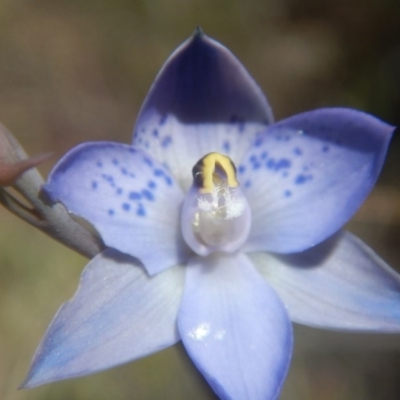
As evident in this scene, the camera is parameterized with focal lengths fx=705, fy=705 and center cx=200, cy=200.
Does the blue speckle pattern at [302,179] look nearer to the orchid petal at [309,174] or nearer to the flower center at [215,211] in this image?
the orchid petal at [309,174]

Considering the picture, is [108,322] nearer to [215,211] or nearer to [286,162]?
[215,211]

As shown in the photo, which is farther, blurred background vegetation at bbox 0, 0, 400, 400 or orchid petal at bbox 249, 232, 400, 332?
blurred background vegetation at bbox 0, 0, 400, 400

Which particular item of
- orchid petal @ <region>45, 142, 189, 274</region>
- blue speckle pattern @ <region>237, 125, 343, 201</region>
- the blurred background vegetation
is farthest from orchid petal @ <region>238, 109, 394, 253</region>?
the blurred background vegetation

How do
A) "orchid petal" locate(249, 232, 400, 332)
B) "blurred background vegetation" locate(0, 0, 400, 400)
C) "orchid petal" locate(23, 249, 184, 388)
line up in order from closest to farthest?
1. "orchid petal" locate(23, 249, 184, 388)
2. "orchid petal" locate(249, 232, 400, 332)
3. "blurred background vegetation" locate(0, 0, 400, 400)

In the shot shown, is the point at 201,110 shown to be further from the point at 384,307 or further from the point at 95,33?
the point at 95,33

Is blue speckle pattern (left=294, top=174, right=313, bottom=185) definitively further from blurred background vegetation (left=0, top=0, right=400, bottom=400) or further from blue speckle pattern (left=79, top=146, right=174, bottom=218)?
blurred background vegetation (left=0, top=0, right=400, bottom=400)

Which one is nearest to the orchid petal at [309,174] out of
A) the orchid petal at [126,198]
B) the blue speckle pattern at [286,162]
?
the blue speckle pattern at [286,162]

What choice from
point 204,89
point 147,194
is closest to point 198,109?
point 204,89

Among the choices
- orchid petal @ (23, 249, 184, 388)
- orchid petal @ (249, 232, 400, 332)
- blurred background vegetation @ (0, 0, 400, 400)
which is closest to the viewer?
orchid petal @ (23, 249, 184, 388)
